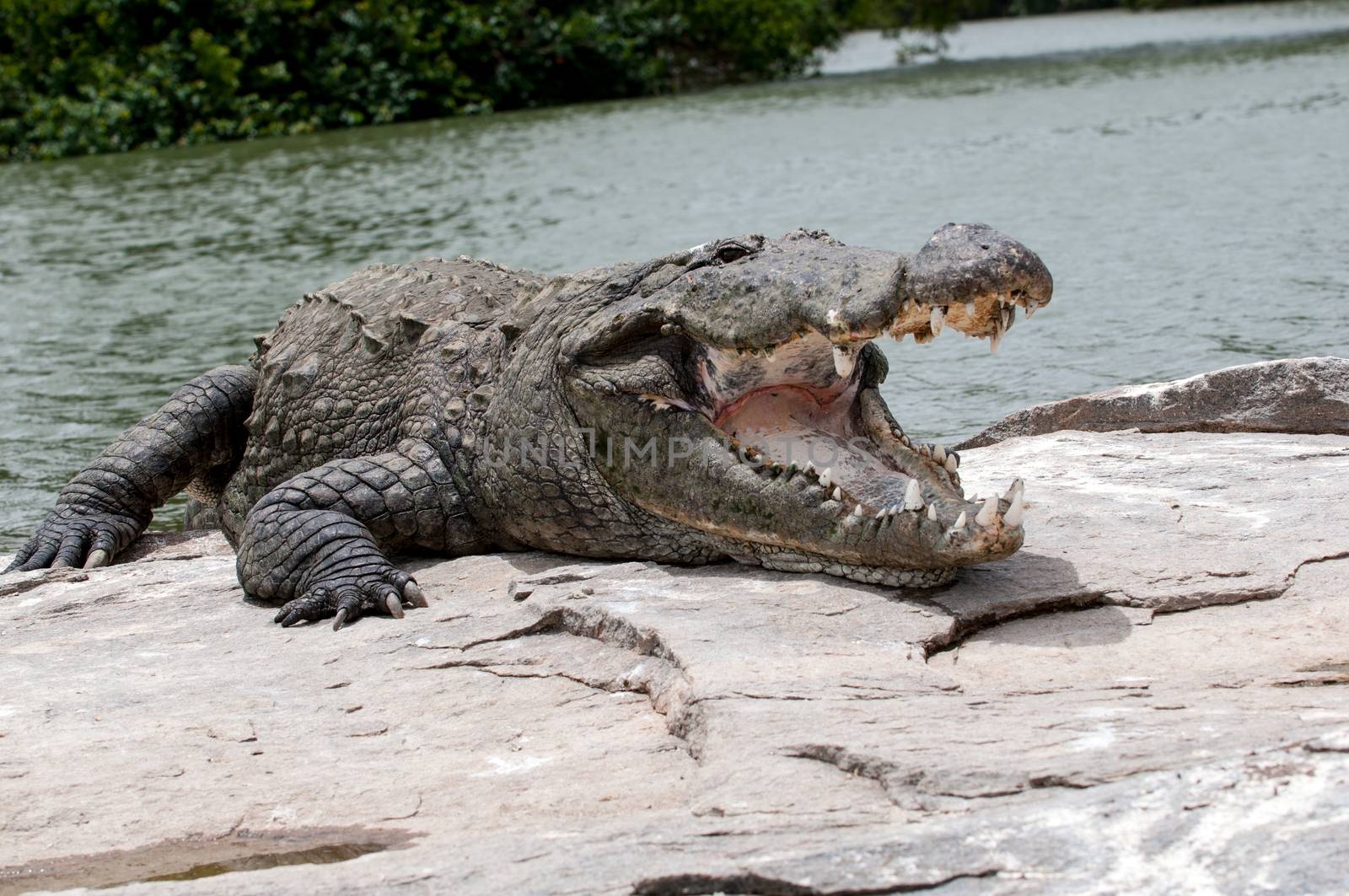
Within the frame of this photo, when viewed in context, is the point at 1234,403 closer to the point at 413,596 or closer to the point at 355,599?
the point at 413,596

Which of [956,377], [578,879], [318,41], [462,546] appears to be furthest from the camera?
[318,41]

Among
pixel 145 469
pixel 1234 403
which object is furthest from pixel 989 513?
pixel 145 469

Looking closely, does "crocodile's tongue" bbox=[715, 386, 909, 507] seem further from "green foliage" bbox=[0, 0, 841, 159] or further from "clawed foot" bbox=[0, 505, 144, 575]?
"green foliage" bbox=[0, 0, 841, 159]

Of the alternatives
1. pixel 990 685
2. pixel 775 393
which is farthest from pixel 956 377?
pixel 990 685

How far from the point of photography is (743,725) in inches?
126

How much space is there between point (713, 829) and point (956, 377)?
21.1 feet

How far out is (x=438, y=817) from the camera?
3117mm

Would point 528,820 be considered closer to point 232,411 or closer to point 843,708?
point 843,708

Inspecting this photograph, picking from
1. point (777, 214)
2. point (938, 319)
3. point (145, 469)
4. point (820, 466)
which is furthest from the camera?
point (777, 214)

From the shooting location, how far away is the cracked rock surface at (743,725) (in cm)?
259

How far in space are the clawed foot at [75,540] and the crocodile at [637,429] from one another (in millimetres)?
12

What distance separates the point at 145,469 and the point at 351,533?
1.71 m

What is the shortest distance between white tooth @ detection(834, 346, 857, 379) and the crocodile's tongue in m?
0.45

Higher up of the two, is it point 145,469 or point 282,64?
point 282,64
